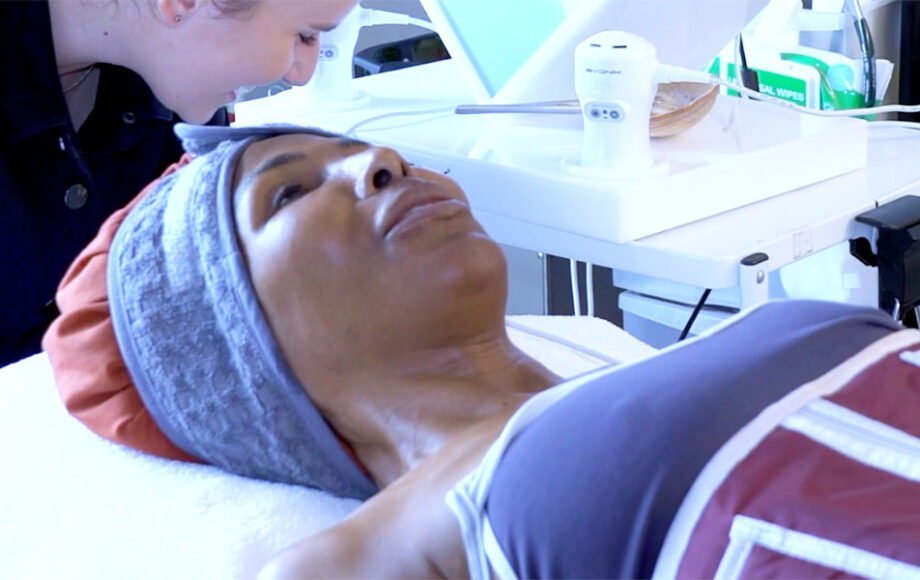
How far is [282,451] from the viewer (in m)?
1.13

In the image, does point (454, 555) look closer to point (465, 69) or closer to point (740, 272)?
point (740, 272)

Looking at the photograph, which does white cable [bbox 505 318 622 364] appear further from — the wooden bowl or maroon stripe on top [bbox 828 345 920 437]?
maroon stripe on top [bbox 828 345 920 437]

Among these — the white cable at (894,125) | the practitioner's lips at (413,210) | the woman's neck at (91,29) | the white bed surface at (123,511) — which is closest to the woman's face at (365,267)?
the practitioner's lips at (413,210)

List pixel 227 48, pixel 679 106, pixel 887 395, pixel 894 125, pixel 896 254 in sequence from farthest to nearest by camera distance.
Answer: pixel 894 125, pixel 679 106, pixel 227 48, pixel 896 254, pixel 887 395

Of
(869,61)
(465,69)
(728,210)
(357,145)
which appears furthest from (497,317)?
(869,61)

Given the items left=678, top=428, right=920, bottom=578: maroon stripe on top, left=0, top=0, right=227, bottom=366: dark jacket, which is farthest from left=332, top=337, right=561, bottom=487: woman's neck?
left=0, top=0, right=227, bottom=366: dark jacket

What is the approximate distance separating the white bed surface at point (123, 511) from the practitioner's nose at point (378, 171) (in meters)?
0.29

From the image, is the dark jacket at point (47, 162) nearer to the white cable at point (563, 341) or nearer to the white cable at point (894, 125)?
the white cable at point (563, 341)

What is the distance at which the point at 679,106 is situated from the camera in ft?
5.06

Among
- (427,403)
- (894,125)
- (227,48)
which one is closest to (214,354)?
(427,403)

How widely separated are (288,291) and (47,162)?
497 mm

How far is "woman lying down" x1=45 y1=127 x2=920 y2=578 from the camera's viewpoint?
84 cm

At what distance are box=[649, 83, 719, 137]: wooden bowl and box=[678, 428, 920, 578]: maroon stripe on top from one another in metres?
0.68

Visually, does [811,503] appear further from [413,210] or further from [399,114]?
[399,114]
